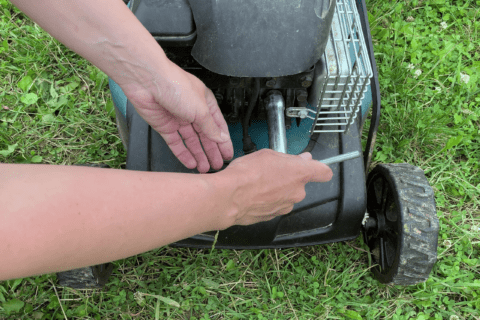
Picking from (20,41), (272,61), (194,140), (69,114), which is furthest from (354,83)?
(20,41)

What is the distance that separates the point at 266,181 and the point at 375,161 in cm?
77

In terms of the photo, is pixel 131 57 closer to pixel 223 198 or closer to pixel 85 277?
pixel 223 198

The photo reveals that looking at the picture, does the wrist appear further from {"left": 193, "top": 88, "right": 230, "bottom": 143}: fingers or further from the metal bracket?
the metal bracket

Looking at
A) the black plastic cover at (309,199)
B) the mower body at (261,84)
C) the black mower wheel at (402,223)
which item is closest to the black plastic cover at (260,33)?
the mower body at (261,84)

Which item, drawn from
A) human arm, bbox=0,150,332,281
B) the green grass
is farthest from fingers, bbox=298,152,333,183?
the green grass

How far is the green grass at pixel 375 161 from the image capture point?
1.22m

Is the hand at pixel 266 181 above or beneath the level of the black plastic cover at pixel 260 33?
beneath

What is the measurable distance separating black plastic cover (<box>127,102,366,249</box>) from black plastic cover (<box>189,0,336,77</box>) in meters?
0.32

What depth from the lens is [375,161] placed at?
147 cm

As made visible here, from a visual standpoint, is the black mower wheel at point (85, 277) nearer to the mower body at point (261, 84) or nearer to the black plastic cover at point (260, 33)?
the mower body at point (261, 84)

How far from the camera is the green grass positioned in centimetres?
122

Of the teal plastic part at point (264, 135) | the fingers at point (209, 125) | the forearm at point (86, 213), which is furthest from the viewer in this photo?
the teal plastic part at point (264, 135)

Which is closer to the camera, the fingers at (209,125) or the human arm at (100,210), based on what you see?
the human arm at (100,210)

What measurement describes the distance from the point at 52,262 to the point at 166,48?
19.5 inches
